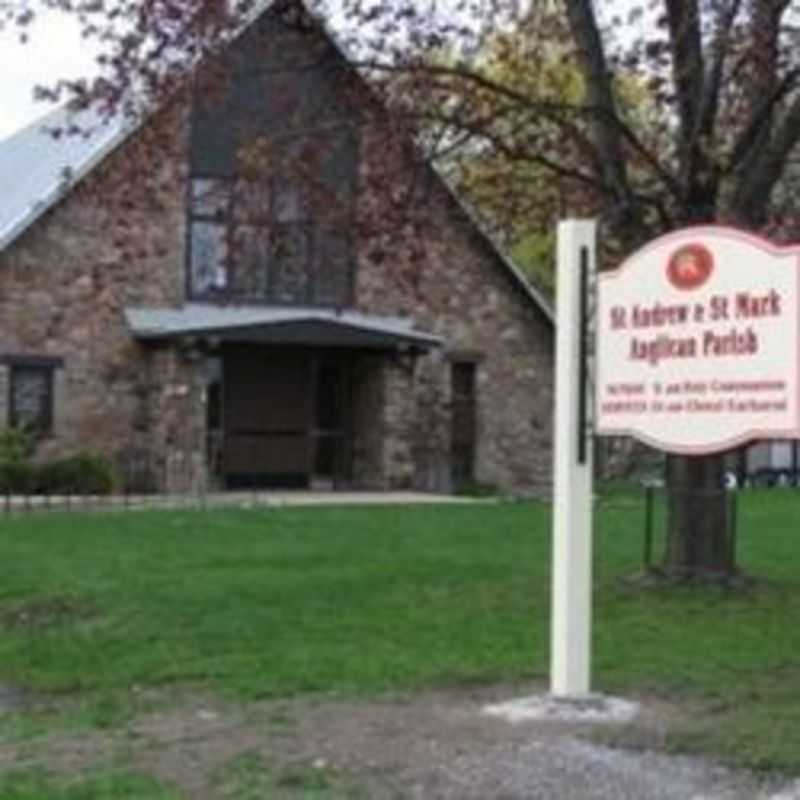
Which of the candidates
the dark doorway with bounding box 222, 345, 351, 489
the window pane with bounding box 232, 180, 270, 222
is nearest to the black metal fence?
the window pane with bounding box 232, 180, 270, 222

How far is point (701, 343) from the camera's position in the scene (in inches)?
427

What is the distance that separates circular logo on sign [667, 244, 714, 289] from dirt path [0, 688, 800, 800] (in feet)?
7.37

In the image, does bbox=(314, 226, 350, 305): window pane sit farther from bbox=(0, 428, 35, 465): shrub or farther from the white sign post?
the white sign post

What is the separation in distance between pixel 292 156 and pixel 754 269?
22.5ft

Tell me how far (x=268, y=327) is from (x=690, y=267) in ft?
82.2

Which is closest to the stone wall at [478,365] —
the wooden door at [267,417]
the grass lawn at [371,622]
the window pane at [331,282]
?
the window pane at [331,282]

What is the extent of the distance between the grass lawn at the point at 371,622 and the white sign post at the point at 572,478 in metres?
0.68

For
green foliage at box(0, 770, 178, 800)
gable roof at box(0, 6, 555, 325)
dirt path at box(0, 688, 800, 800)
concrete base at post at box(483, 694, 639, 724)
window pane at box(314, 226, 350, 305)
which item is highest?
gable roof at box(0, 6, 555, 325)

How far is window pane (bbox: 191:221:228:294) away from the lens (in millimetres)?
37156

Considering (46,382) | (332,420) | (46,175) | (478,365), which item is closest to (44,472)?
(46,382)

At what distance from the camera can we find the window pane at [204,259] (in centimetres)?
3716

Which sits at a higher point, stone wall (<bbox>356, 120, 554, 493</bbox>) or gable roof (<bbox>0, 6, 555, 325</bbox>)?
gable roof (<bbox>0, 6, 555, 325</bbox>)

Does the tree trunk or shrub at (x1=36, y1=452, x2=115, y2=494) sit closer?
the tree trunk

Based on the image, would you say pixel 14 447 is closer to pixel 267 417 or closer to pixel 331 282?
pixel 267 417
